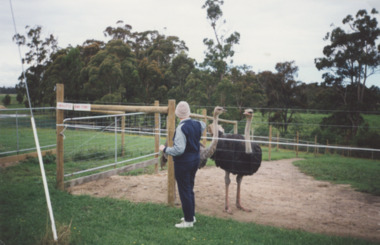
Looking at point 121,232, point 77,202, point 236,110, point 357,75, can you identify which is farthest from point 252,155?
point 357,75

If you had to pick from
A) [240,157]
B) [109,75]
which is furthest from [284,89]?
[240,157]

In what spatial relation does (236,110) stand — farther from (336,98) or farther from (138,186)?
(138,186)

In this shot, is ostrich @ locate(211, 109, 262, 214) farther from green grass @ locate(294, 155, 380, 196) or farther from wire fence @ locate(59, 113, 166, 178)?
green grass @ locate(294, 155, 380, 196)

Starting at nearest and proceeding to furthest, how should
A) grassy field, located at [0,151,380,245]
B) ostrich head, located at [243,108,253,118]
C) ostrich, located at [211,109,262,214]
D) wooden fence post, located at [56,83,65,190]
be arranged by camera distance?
1. grassy field, located at [0,151,380,245]
2. ostrich head, located at [243,108,253,118]
3. ostrich, located at [211,109,262,214]
4. wooden fence post, located at [56,83,65,190]

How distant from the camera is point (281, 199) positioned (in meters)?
6.32

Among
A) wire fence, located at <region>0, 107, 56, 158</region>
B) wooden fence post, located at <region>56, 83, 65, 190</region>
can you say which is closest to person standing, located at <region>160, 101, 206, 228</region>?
wooden fence post, located at <region>56, 83, 65, 190</region>

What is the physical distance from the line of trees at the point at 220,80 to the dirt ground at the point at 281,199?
576 inches

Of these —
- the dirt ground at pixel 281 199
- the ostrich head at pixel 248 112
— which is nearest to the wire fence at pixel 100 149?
the dirt ground at pixel 281 199

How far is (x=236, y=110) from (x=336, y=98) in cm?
831

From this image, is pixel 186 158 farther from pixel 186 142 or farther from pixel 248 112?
pixel 248 112

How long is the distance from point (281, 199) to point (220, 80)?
20975mm

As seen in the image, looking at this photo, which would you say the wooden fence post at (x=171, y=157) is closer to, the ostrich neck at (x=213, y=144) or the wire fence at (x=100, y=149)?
the ostrich neck at (x=213, y=144)

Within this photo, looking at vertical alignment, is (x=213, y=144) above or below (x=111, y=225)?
above

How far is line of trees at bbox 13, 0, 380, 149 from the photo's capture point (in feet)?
72.1
